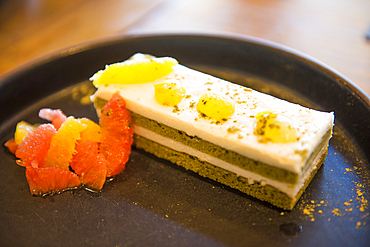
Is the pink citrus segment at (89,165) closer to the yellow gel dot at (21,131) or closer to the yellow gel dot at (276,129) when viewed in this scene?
the yellow gel dot at (21,131)

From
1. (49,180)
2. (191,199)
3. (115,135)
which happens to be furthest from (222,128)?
(49,180)

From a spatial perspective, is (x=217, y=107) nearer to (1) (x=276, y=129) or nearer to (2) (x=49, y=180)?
(1) (x=276, y=129)

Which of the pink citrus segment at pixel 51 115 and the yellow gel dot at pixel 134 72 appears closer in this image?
the yellow gel dot at pixel 134 72

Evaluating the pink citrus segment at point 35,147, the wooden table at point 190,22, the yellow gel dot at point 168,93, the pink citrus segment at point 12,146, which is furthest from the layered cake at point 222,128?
the wooden table at point 190,22

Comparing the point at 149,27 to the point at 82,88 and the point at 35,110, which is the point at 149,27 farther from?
the point at 35,110

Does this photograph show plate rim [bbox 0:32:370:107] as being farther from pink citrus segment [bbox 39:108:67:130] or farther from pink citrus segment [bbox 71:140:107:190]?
pink citrus segment [bbox 71:140:107:190]

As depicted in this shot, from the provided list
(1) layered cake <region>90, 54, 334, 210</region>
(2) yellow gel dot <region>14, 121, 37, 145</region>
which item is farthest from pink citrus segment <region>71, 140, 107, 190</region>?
(2) yellow gel dot <region>14, 121, 37, 145</region>
